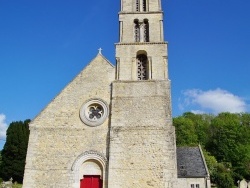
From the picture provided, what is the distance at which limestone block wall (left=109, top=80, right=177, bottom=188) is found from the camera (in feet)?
47.4

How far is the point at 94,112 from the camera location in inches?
645

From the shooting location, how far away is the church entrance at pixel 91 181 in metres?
15.2

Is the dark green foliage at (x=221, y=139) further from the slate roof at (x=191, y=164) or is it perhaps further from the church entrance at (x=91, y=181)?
the church entrance at (x=91, y=181)

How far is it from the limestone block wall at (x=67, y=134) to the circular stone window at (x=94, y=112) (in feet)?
0.75

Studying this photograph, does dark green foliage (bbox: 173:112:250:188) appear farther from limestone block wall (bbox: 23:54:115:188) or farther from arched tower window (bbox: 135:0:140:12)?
arched tower window (bbox: 135:0:140:12)

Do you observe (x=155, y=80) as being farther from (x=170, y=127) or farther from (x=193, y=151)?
(x=193, y=151)

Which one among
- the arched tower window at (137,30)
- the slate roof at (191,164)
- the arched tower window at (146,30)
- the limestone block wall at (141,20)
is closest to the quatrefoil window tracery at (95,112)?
the limestone block wall at (141,20)

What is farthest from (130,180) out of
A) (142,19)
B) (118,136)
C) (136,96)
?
(142,19)

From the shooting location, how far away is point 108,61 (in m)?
17.2

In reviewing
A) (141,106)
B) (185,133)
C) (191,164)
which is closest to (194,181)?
(191,164)

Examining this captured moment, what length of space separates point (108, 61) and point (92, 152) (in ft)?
17.9

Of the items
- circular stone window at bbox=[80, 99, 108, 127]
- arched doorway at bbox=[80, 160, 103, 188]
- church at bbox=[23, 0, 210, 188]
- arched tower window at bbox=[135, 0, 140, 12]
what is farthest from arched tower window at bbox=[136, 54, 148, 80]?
arched doorway at bbox=[80, 160, 103, 188]

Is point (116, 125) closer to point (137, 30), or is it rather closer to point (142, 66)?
point (142, 66)

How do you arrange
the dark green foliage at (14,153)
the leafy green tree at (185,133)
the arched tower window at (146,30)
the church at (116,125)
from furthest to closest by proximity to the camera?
the leafy green tree at (185,133) < the dark green foliage at (14,153) < the arched tower window at (146,30) < the church at (116,125)
